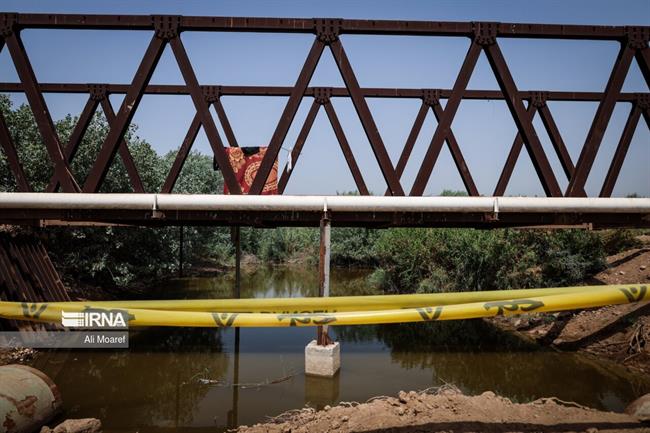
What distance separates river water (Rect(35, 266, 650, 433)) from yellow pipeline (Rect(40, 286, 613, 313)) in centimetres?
404

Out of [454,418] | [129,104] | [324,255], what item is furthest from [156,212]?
[454,418]

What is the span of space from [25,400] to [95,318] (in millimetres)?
3164

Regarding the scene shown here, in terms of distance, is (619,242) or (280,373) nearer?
(280,373)

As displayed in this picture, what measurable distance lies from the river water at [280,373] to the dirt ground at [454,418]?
2.24 metres

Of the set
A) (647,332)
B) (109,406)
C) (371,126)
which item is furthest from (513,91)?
(109,406)

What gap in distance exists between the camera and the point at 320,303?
4758 mm

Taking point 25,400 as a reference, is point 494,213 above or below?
above

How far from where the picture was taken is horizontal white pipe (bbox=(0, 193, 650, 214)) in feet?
26.1

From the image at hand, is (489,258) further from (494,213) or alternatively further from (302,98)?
(302,98)

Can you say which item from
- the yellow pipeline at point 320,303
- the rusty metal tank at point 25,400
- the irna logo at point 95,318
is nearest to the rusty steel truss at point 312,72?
the rusty metal tank at point 25,400

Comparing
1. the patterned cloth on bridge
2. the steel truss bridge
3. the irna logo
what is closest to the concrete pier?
the steel truss bridge

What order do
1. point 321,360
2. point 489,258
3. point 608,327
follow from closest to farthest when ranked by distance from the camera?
1. point 321,360
2. point 608,327
3. point 489,258

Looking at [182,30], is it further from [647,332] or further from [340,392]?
[647,332]

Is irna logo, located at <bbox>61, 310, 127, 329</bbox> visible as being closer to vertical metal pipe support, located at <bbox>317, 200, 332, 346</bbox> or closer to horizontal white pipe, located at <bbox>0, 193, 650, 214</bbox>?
horizontal white pipe, located at <bbox>0, 193, 650, 214</bbox>
